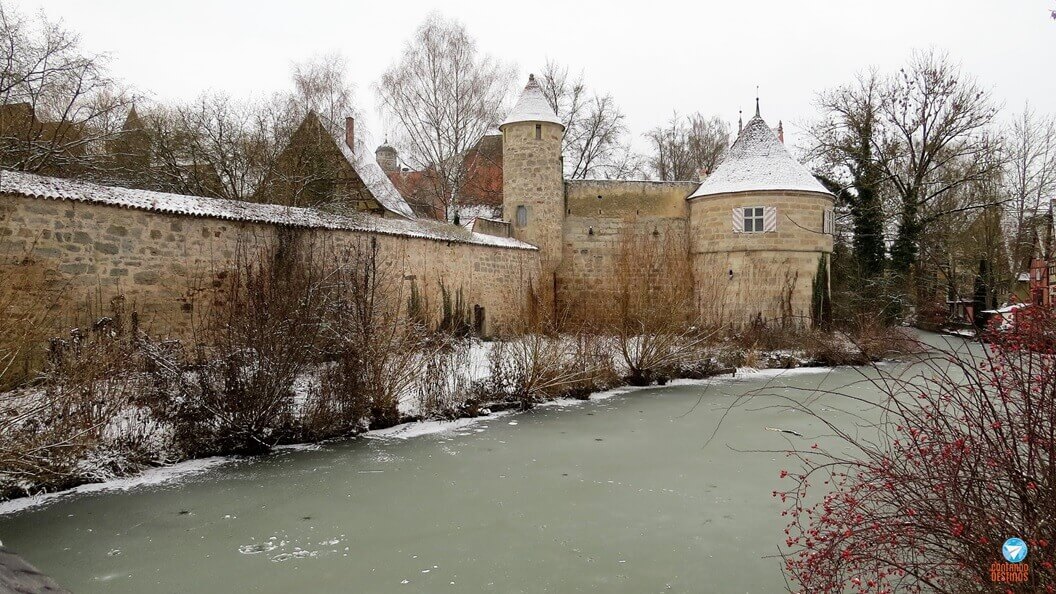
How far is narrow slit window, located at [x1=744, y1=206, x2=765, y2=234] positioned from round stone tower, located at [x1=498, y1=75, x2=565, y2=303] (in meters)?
5.36

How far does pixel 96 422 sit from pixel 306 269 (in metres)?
4.64

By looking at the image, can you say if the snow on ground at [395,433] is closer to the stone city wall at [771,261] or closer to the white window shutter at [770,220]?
the stone city wall at [771,261]

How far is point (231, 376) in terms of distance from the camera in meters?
7.77

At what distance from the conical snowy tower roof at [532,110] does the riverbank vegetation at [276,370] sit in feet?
24.9

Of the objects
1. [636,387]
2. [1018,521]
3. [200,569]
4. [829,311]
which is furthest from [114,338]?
[829,311]

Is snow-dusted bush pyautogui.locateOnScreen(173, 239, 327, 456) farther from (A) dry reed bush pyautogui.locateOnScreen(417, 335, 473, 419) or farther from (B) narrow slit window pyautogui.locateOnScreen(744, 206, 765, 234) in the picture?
(B) narrow slit window pyautogui.locateOnScreen(744, 206, 765, 234)

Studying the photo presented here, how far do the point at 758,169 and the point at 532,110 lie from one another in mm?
6805

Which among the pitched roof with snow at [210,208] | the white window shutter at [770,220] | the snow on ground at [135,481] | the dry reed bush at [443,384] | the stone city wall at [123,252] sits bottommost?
the snow on ground at [135,481]

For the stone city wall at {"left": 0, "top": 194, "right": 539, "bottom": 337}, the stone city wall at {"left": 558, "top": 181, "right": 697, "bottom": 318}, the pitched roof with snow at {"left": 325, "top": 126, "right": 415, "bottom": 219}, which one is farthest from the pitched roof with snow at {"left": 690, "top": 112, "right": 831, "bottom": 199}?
the stone city wall at {"left": 0, "top": 194, "right": 539, "bottom": 337}

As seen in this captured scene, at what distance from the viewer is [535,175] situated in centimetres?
1859

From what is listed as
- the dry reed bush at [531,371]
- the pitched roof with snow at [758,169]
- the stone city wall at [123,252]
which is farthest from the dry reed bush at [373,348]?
the pitched roof with snow at [758,169]

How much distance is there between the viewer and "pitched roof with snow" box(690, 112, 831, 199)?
17906 millimetres

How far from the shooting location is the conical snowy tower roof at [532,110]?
18.3 metres

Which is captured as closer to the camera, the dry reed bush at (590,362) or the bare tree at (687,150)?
the dry reed bush at (590,362)
